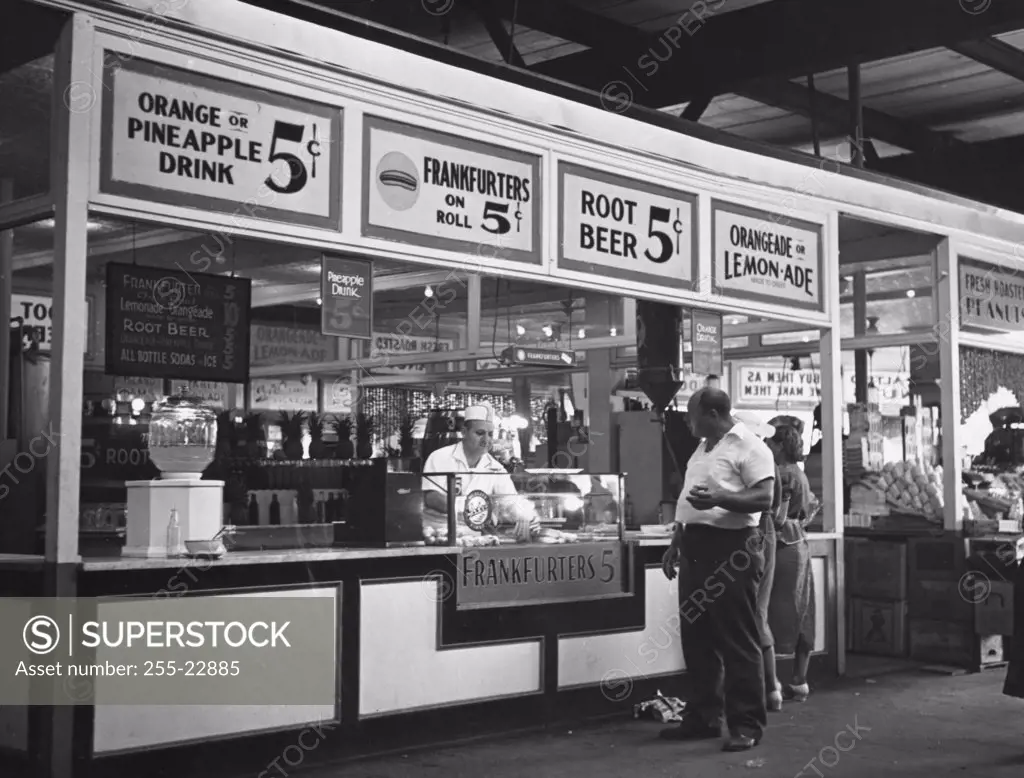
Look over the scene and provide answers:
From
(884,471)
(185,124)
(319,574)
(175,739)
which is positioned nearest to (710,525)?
(319,574)

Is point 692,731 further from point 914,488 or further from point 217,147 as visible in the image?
point 914,488

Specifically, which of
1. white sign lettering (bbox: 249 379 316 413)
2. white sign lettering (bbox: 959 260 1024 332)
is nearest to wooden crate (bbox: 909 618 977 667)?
white sign lettering (bbox: 959 260 1024 332)

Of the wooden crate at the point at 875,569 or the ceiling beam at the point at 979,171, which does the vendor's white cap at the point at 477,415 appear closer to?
the wooden crate at the point at 875,569

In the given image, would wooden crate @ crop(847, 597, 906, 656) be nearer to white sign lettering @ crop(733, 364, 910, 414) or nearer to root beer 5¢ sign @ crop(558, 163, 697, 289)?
root beer 5¢ sign @ crop(558, 163, 697, 289)

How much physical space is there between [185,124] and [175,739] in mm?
2738

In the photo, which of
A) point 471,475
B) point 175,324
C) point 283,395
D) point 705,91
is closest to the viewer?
point 175,324

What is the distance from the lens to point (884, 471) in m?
10.6

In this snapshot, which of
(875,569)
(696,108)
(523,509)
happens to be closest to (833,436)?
(875,569)

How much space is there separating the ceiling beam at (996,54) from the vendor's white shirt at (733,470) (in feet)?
15.0

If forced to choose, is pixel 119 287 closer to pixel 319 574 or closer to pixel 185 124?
pixel 185 124

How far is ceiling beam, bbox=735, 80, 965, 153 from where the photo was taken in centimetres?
1025

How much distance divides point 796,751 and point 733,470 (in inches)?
59.0

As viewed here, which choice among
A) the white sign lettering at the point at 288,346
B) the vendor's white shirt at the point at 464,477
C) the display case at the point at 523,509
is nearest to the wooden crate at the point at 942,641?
the display case at the point at 523,509

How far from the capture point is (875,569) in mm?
9992
